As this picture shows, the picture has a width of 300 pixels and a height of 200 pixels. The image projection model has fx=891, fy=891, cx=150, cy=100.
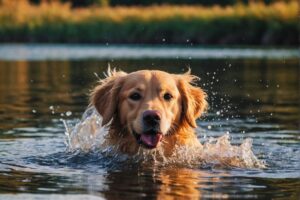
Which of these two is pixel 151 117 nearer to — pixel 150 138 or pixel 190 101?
pixel 150 138

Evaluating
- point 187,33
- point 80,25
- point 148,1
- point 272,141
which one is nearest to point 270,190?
point 272,141

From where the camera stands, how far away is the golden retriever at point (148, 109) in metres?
8.73

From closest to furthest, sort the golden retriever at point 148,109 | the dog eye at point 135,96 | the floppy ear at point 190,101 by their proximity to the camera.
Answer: the golden retriever at point 148,109, the dog eye at point 135,96, the floppy ear at point 190,101

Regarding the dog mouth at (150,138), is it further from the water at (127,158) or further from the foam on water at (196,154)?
the foam on water at (196,154)

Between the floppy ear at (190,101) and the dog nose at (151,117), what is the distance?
1.00 metres

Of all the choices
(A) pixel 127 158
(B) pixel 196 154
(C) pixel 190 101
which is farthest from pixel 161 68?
(A) pixel 127 158

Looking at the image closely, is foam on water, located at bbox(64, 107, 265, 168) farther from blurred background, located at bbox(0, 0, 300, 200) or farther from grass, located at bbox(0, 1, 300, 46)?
grass, located at bbox(0, 1, 300, 46)

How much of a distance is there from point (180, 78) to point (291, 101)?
7.48 m

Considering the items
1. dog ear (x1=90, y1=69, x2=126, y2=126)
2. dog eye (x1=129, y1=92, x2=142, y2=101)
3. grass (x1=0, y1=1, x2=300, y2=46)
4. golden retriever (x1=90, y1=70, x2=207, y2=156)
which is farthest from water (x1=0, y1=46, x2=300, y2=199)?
grass (x1=0, y1=1, x2=300, y2=46)

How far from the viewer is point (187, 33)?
141ft

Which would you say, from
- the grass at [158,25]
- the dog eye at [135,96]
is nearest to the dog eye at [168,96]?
the dog eye at [135,96]

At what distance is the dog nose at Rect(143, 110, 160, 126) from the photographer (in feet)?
28.0

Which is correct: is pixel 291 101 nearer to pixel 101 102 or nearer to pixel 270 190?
pixel 101 102

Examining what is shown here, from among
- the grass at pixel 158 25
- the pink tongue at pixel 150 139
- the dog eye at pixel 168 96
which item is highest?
the grass at pixel 158 25
